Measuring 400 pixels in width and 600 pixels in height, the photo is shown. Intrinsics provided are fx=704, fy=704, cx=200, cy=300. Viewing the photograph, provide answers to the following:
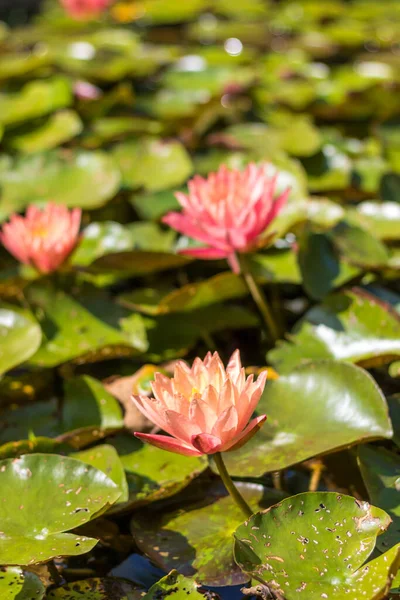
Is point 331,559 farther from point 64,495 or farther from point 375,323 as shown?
point 375,323

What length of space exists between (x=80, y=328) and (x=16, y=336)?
0.16m

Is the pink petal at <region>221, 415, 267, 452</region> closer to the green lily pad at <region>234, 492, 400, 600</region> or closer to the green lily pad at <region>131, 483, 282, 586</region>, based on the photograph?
the green lily pad at <region>234, 492, 400, 600</region>

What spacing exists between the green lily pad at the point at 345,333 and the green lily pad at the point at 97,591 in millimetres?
546

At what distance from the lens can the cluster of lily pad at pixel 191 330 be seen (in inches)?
43.8

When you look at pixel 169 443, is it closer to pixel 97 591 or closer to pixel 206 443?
pixel 206 443

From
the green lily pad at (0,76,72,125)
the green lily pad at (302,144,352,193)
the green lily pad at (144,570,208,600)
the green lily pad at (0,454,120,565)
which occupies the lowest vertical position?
the green lily pad at (302,144,352,193)

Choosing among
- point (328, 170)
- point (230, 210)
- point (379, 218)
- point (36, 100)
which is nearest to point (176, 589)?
point (230, 210)

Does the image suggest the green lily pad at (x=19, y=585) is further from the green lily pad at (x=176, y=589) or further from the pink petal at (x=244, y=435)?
the pink petal at (x=244, y=435)

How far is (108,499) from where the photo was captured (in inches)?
45.2

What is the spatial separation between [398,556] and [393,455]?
0.39m

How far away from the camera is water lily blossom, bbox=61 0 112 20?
424 centimetres

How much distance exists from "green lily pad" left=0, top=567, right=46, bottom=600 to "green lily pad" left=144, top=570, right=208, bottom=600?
179mm

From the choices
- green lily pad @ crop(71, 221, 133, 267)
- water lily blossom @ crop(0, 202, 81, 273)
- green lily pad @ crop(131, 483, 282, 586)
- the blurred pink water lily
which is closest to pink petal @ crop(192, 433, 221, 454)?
green lily pad @ crop(131, 483, 282, 586)

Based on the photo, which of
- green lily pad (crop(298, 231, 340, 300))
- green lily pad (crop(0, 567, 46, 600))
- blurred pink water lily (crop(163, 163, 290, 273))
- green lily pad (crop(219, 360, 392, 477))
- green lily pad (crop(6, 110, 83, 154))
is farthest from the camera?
green lily pad (crop(6, 110, 83, 154))
